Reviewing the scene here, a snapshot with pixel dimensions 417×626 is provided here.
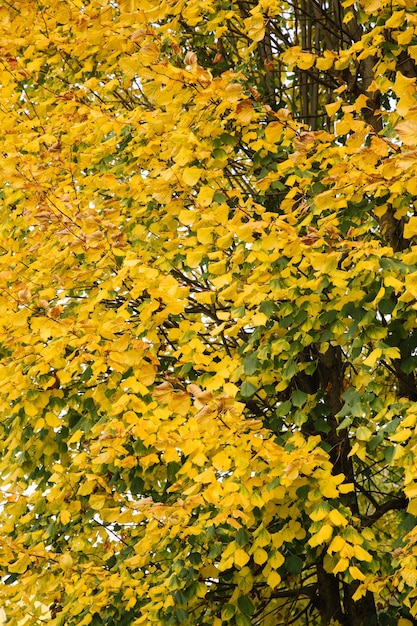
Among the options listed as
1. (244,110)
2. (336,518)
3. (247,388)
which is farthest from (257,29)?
(336,518)

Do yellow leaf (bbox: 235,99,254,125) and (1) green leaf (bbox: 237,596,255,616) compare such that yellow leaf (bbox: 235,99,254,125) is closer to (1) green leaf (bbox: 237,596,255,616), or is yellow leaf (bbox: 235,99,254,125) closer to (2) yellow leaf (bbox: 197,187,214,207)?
(2) yellow leaf (bbox: 197,187,214,207)

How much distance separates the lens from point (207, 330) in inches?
211

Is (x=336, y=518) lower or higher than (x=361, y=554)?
higher

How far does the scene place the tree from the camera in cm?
353

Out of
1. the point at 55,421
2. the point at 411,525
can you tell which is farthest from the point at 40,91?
the point at 411,525

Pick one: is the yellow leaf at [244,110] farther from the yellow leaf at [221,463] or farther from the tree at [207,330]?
the yellow leaf at [221,463]

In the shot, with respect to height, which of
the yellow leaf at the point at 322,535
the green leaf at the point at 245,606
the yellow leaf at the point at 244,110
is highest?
the yellow leaf at the point at 244,110

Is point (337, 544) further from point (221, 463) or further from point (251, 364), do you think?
point (251, 364)

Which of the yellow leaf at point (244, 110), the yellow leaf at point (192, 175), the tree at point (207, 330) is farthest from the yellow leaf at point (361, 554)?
the yellow leaf at point (244, 110)

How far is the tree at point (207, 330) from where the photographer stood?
11.6ft

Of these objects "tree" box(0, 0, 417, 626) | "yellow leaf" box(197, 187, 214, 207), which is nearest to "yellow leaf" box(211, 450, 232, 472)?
"tree" box(0, 0, 417, 626)

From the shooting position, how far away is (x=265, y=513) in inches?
158

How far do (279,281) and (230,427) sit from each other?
2.74ft

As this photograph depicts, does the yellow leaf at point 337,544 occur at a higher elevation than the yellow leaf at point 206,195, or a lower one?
lower
